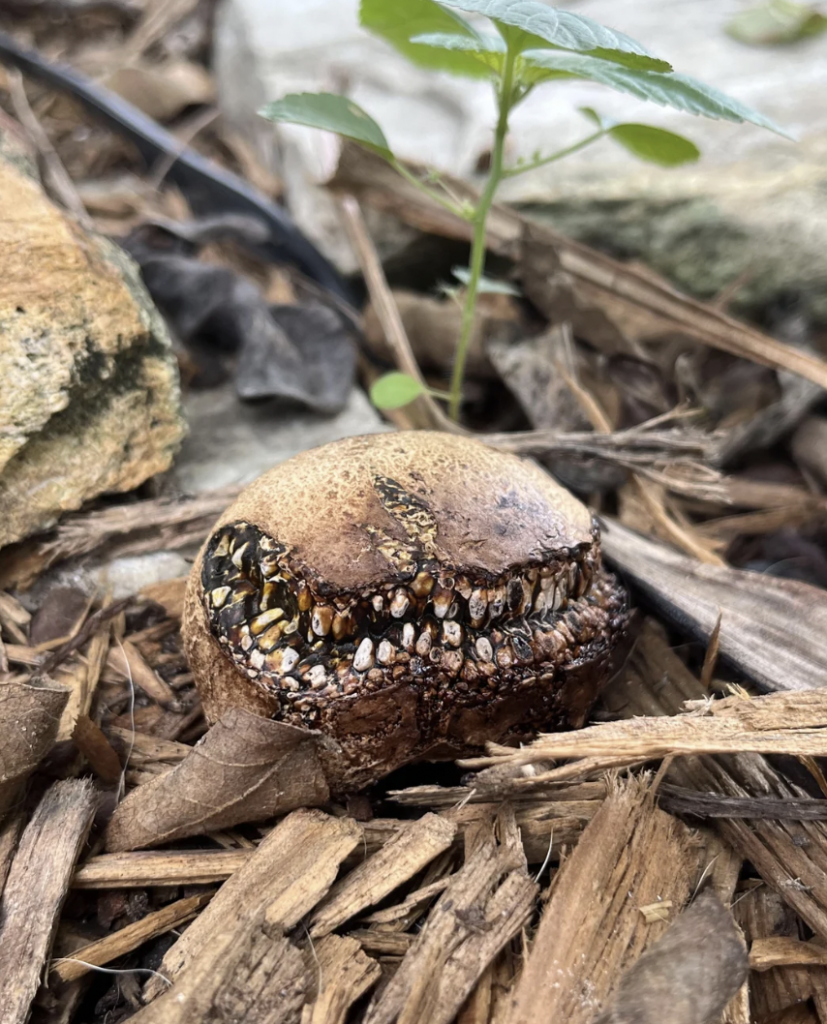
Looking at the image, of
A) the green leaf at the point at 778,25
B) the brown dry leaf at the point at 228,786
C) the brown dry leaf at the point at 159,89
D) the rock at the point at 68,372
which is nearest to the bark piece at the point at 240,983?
the brown dry leaf at the point at 228,786

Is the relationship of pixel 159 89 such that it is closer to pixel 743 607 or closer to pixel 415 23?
pixel 415 23

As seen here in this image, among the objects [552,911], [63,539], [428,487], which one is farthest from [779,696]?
[63,539]

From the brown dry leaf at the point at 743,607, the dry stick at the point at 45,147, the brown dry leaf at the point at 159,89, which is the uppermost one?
the brown dry leaf at the point at 159,89

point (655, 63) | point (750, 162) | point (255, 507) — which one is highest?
point (655, 63)

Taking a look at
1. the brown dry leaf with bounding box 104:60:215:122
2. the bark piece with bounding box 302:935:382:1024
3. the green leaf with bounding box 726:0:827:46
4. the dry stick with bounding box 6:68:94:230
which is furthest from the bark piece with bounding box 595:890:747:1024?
the green leaf with bounding box 726:0:827:46

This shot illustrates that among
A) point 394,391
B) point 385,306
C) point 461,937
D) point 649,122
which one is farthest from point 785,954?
point 649,122

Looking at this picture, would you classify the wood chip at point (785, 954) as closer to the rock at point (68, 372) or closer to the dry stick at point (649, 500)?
the dry stick at point (649, 500)

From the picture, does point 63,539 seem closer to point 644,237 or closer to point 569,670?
point 569,670
